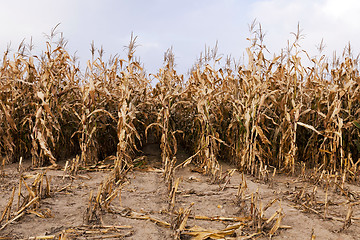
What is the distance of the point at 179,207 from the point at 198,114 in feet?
5.06

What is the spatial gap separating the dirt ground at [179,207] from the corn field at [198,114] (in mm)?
299

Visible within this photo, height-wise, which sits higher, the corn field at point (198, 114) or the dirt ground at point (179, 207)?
the corn field at point (198, 114)

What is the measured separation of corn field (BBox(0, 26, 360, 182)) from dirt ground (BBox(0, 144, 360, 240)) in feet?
0.98

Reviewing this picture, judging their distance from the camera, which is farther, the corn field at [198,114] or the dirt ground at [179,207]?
the corn field at [198,114]

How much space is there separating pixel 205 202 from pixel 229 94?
1.71 meters

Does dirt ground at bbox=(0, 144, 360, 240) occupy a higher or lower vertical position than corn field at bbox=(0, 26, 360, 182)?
lower

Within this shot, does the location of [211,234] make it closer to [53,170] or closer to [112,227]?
[112,227]

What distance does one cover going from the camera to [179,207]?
236 centimetres

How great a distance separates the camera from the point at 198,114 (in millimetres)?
3688

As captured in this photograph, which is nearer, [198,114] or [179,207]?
[179,207]

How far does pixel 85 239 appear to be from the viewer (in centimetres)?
175

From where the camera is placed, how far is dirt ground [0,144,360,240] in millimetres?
1879

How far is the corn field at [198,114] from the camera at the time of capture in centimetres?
337

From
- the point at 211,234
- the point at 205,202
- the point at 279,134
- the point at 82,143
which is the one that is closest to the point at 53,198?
the point at 82,143
